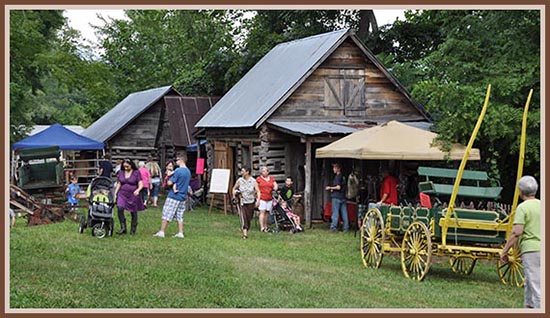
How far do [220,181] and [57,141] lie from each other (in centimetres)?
860

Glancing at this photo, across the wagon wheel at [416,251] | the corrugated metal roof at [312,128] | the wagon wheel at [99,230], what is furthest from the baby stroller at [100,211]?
the wagon wheel at [416,251]

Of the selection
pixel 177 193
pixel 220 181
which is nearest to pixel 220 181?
pixel 220 181

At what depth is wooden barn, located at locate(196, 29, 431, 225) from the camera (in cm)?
2270

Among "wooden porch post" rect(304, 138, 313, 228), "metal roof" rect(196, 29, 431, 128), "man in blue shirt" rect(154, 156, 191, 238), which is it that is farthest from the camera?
"metal roof" rect(196, 29, 431, 128)

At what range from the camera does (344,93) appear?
23469mm

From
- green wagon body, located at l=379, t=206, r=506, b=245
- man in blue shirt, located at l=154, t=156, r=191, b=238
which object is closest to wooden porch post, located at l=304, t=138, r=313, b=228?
man in blue shirt, located at l=154, t=156, r=191, b=238

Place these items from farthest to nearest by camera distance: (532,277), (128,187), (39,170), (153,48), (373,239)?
(153,48), (39,170), (128,187), (373,239), (532,277)

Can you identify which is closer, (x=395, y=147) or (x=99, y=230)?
(x=99, y=230)

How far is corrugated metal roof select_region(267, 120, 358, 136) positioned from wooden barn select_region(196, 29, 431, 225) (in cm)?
3

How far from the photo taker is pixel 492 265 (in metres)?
15.4

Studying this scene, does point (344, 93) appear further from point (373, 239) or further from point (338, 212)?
point (373, 239)

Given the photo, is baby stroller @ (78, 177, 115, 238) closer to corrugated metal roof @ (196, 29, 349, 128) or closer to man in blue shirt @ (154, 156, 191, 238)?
man in blue shirt @ (154, 156, 191, 238)

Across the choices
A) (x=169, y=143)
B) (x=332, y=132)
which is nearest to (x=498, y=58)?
(x=332, y=132)

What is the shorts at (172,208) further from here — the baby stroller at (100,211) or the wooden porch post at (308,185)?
the wooden porch post at (308,185)
